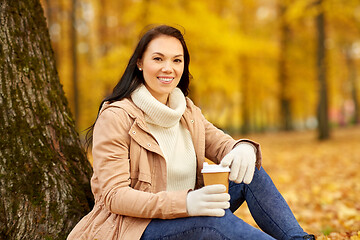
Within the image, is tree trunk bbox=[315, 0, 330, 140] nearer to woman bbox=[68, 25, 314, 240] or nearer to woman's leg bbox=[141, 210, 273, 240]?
woman bbox=[68, 25, 314, 240]

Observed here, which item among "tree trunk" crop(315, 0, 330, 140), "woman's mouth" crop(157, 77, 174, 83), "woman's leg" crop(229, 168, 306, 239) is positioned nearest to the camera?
"woman's leg" crop(229, 168, 306, 239)

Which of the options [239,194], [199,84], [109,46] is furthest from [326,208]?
[109,46]

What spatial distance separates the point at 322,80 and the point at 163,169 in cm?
977

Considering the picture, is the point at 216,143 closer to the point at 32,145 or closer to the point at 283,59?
A: the point at 32,145

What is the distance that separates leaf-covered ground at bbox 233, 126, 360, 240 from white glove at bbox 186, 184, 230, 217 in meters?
1.21

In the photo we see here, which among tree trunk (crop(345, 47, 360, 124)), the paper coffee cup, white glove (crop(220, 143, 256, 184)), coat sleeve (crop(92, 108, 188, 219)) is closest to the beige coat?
coat sleeve (crop(92, 108, 188, 219))

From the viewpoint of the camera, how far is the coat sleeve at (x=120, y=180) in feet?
5.98

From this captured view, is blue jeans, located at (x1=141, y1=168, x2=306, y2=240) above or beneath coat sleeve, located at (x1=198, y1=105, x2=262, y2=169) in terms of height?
beneath

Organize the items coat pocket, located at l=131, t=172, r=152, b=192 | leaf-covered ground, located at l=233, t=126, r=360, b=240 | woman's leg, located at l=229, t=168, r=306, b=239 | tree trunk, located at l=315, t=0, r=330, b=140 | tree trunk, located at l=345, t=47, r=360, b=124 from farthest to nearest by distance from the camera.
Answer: tree trunk, located at l=345, t=47, r=360, b=124 < tree trunk, located at l=315, t=0, r=330, b=140 < leaf-covered ground, located at l=233, t=126, r=360, b=240 < woman's leg, located at l=229, t=168, r=306, b=239 < coat pocket, located at l=131, t=172, r=152, b=192

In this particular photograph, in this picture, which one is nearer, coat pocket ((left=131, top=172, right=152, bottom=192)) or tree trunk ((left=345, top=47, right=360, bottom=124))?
coat pocket ((left=131, top=172, right=152, bottom=192))

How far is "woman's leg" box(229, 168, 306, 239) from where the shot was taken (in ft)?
7.01

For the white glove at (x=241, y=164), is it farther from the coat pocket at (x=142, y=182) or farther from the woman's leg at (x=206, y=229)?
the coat pocket at (x=142, y=182)

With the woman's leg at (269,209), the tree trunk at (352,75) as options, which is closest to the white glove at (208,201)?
the woman's leg at (269,209)

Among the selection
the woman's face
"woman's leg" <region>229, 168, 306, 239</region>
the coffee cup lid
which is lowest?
"woman's leg" <region>229, 168, 306, 239</region>
